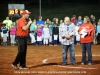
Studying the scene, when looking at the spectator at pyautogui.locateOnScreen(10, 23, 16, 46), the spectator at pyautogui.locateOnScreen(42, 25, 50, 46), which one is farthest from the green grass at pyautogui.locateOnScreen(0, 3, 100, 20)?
the spectator at pyautogui.locateOnScreen(42, 25, 50, 46)

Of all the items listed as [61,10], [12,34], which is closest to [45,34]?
[12,34]

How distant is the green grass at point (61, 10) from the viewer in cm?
4247

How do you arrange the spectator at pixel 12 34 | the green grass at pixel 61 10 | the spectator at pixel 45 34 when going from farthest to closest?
the green grass at pixel 61 10 → the spectator at pixel 12 34 → the spectator at pixel 45 34

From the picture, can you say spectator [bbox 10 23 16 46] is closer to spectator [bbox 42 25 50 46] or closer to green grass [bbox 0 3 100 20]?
spectator [bbox 42 25 50 46]

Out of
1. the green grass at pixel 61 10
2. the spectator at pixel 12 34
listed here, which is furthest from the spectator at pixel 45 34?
the green grass at pixel 61 10

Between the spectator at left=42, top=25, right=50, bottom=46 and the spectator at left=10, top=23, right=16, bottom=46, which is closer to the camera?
the spectator at left=42, top=25, right=50, bottom=46

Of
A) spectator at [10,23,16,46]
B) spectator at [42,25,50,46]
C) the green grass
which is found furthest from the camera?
the green grass

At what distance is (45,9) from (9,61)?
30642mm

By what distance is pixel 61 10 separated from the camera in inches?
1769

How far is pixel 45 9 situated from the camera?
4538cm

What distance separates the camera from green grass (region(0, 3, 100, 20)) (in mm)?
42469

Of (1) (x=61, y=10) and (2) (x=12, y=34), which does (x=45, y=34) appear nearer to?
(2) (x=12, y=34)

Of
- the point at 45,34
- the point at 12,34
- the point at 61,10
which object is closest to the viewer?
the point at 45,34

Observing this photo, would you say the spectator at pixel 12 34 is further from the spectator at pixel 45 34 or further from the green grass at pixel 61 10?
the green grass at pixel 61 10
